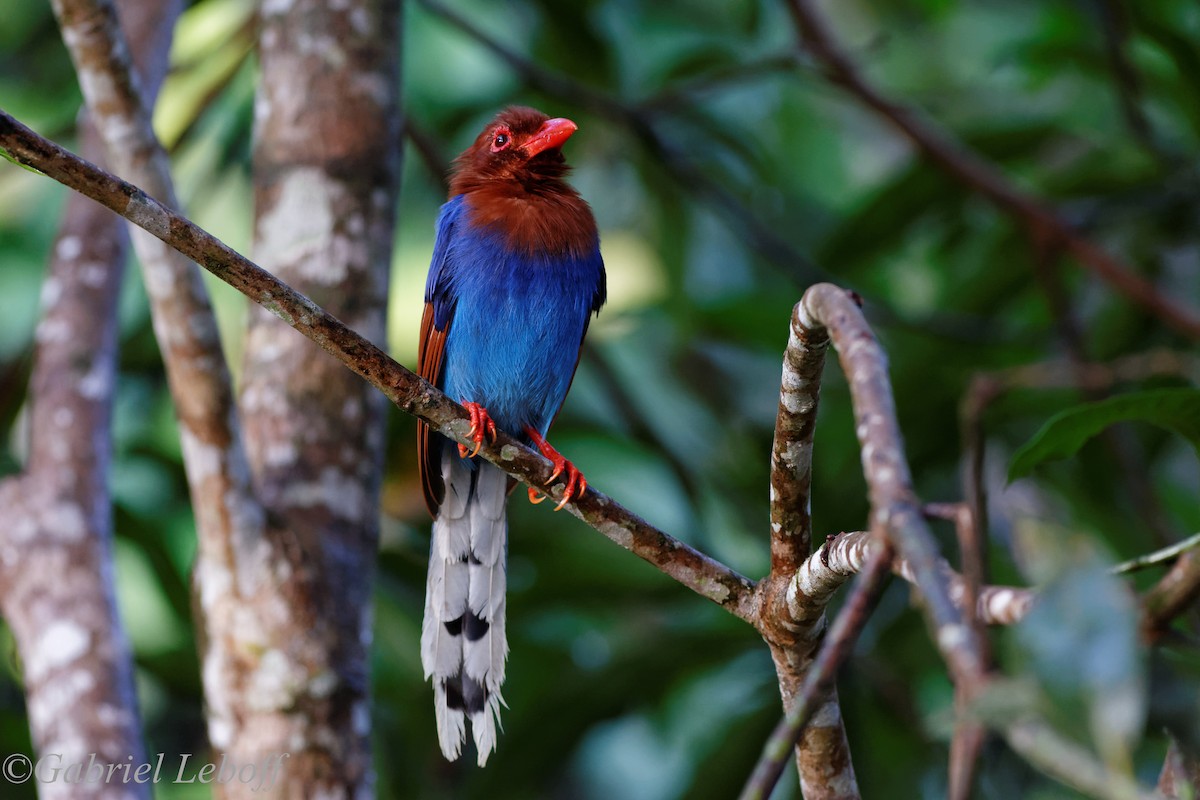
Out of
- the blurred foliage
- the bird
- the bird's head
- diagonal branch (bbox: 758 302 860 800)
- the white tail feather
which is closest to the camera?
diagonal branch (bbox: 758 302 860 800)

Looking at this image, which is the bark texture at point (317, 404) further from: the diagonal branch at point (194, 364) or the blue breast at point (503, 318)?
the blue breast at point (503, 318)

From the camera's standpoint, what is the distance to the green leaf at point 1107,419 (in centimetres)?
237

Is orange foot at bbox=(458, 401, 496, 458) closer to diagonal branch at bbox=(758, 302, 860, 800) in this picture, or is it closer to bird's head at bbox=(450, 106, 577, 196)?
diagonal branch at bbox=(758, 302, 860, 800)

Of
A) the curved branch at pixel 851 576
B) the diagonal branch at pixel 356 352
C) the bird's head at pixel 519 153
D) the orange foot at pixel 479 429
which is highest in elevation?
the bird's head at pixel 519 153

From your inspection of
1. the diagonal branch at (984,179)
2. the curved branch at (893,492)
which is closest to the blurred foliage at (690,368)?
the diagonal branch at (984,179)

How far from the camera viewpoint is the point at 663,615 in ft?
17.3

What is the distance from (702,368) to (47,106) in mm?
3471

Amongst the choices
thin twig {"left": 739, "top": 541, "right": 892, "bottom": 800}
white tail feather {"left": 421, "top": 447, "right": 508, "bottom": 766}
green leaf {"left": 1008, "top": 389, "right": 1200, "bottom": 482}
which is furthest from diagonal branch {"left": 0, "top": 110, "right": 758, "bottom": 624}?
thin twig {"left": 739, "top": 541, "right": 892, "bottom": 800}

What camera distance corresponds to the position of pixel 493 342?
372cm

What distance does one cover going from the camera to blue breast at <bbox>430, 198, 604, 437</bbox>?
3.72 m

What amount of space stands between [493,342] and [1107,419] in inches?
73.3

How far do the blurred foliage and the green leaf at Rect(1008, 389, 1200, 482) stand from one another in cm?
139

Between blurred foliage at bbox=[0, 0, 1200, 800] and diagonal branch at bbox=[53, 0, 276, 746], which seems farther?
blurred foliage at bbox=[0, 0, 1200, 800]

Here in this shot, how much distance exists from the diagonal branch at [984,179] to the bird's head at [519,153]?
1.53m
